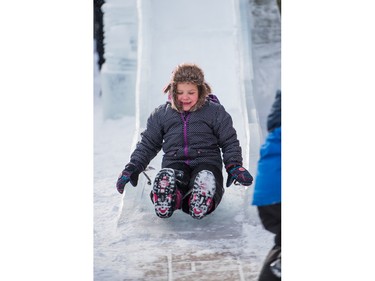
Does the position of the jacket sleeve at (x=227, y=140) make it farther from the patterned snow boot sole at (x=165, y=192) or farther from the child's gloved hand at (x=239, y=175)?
the patterned snow boot sole at (x=165, y=192)

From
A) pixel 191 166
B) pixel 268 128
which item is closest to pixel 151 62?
pixel 191 166

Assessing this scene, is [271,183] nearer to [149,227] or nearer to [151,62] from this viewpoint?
[149,227]

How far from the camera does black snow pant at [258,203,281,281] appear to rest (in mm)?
3637

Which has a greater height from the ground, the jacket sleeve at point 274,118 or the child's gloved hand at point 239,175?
the jacket sleeve at point 274,118

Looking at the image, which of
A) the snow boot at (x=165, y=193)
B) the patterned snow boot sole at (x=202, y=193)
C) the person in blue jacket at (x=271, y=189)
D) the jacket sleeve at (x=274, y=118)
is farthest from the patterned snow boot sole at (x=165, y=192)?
the jacket sleeve at (x=274, y=118)

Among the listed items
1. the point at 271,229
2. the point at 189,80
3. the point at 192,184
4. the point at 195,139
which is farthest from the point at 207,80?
the point at 271,229

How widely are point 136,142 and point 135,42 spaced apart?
100 cm

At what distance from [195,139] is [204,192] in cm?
29

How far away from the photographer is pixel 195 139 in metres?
3.94

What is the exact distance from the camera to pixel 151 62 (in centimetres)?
466

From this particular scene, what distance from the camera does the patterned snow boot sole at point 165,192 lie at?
383 cm

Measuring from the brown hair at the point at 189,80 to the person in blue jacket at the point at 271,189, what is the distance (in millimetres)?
430

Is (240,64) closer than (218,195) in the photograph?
No

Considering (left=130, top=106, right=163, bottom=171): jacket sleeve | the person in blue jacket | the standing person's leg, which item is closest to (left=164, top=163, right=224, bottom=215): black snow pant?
the standing person's leg
